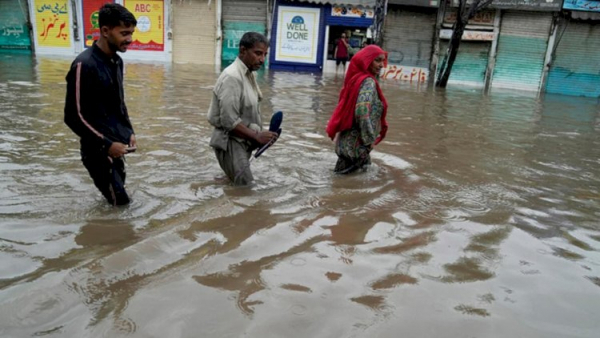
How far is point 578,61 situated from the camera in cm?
2064

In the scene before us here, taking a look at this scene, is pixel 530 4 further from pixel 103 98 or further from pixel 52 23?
pixel 52 23

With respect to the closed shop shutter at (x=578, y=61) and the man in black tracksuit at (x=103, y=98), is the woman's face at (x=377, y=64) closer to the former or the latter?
the man in black tracksuit at (x=103, y=98)

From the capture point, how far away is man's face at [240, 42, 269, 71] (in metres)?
4.20

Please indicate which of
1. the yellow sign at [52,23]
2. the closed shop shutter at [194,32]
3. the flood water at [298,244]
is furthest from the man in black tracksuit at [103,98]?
the yellow sign at [52,23]

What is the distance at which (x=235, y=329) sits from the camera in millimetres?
2301

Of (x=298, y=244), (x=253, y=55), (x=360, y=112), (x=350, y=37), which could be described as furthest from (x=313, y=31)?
(x=298, y=244)

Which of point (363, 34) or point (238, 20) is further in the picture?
point (238, 20)

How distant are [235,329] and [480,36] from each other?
21842 mm

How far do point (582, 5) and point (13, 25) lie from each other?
25902 mm

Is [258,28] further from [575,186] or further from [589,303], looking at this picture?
[589,303]

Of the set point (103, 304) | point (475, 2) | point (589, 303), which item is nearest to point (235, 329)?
point (103, 304)

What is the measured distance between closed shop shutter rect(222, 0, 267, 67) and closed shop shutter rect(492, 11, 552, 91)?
10.9 meters

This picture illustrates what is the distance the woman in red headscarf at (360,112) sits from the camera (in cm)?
484

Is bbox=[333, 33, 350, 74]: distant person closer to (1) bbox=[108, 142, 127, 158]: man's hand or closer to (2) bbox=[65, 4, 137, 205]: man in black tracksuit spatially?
(2) bbox=[65, 4, 137, 205]: man in black tracksuit
